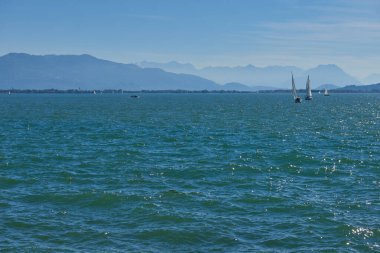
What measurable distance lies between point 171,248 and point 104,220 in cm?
581

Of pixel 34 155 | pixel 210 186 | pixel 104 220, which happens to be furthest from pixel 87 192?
pixel 34 155

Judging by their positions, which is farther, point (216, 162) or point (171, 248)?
point (216, 162)

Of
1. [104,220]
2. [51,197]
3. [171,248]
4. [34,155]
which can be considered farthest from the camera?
[34,155]

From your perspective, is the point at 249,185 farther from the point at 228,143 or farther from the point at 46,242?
the point at 228,143

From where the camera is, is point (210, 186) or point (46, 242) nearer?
point (46, 242)

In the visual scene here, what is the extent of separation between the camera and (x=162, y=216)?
2845 cm

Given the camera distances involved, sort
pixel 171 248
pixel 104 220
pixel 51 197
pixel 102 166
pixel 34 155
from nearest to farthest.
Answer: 1. pixel 171 248
2. pixel 104 220
3. pixel 51 197
4. pixel 102 166
5. pixel 34 155

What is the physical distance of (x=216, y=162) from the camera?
45.8 m

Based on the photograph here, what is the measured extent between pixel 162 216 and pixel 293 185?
12.5 m

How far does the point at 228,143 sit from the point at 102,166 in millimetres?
20975

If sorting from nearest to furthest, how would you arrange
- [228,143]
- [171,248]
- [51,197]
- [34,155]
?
[171,248] → [51,197] → [34,155] → [228,143]

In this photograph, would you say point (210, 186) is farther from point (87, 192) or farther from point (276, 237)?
point (276, 237)

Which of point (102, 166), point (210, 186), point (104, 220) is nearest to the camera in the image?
point (104, 220)

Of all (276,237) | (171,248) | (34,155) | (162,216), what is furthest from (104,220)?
(34,155)
